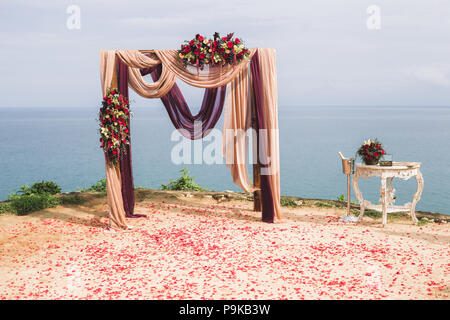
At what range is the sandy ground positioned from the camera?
4633 millimetres

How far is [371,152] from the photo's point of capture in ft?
22.5

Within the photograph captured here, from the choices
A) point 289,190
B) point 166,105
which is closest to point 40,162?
point 289,190

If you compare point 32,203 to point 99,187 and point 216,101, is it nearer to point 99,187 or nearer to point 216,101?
point 99,187

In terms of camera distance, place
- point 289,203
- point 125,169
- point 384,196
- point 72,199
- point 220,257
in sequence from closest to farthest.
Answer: point 220,257 < point 384,196 < point 125,169 < point 289,203 < point 72,199

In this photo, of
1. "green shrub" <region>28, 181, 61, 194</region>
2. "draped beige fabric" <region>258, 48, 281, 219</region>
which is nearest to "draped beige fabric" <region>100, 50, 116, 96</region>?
"draped beige fabric" <region>258, 48, 281, 219</region>

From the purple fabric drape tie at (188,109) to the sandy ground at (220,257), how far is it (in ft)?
5.22

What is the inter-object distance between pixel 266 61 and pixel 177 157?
7.59ft

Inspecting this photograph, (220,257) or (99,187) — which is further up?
(99,187)

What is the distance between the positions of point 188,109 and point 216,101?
0.52m

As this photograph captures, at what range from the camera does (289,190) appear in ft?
81.7

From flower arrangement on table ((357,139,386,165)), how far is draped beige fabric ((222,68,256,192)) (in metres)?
1.93

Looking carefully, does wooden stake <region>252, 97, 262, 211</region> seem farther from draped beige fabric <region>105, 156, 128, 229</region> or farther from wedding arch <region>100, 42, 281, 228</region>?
draped beige fabric <region>105, 156, 128, 229</region>

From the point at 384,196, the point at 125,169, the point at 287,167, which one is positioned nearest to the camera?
the point at 384,196

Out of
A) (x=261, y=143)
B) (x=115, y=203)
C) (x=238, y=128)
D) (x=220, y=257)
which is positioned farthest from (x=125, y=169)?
(x=220, y=257)
